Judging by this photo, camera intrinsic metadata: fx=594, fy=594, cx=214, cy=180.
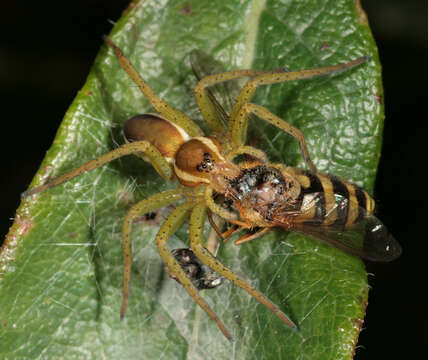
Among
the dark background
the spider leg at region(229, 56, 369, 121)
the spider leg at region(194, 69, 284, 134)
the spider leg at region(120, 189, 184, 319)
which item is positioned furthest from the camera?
the dark background

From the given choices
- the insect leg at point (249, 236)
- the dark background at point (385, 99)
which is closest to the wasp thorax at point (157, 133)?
the insect leg at point (249, 236)

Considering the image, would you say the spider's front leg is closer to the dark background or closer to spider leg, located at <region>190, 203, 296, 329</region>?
spider leg, located at <region>190, 203, 296, 329</region>

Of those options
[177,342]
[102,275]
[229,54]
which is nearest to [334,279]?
[177,342]

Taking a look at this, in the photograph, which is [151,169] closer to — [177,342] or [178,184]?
[178,184]

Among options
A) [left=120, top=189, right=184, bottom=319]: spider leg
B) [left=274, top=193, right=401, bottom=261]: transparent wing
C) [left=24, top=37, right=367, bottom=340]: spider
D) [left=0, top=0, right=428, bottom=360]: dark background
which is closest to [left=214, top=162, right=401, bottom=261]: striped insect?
[left=274, top=193, right=401, bottom=261]: transparent wing

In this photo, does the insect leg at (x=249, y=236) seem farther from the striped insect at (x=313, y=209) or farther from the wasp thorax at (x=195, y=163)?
the wasp thorax at (x=195, y=163)
